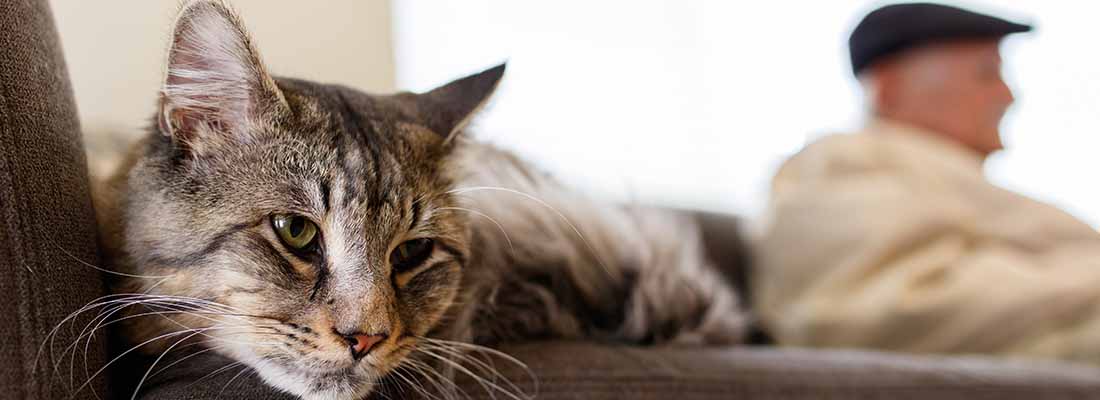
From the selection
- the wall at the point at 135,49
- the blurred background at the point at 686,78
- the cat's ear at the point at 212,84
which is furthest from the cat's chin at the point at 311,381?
the blurred background at the point at 686,78

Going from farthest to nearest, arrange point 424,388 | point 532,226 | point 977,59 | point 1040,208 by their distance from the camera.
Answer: point 977,59
point 1040,208
point 532,226
point 424,388

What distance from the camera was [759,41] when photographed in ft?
10.8

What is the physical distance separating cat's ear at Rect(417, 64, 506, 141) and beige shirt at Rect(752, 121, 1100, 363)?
3.88 feet

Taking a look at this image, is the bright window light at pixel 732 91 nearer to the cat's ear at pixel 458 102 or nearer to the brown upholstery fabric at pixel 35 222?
the cat's ear at pixel 458 102

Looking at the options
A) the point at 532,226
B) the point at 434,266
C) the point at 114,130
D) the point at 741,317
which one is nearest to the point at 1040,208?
the point at 741,317

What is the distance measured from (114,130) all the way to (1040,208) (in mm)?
2064

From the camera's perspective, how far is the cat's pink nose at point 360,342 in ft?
2.17

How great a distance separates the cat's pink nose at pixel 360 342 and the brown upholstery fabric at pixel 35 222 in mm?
220

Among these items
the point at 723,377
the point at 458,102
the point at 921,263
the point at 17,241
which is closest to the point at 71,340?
the point at 17,241

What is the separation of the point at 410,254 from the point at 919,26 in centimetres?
199

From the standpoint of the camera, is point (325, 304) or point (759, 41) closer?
point (325, 304)

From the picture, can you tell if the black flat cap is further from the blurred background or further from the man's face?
the blurred background

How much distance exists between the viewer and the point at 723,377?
2.99 ft

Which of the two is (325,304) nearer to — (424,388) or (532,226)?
(424,388)
